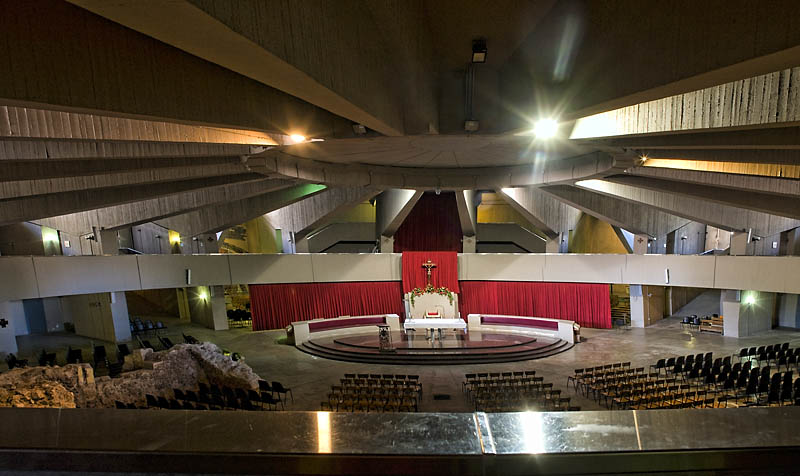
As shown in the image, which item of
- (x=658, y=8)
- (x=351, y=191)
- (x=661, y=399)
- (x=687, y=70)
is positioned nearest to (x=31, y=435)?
(x=687, y=70)

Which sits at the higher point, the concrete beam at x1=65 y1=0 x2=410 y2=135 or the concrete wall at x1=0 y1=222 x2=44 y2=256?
the concrete beam at x1=65 y1=0 x2=410 y2=135

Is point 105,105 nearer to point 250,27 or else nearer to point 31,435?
point 250,27

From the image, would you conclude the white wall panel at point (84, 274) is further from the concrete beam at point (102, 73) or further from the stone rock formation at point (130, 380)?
the concrete beam at point (102, 73)

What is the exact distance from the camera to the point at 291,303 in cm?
2109

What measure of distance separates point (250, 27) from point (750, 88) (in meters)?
6.13

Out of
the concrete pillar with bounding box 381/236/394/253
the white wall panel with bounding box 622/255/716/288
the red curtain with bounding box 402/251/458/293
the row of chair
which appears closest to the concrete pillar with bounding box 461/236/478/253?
the red curtain with bounding box 402/251/458/293

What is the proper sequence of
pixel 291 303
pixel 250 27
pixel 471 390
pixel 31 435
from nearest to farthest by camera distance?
pixel 31 435, pixel 250 27, pixel 471 390, pixel 291 303

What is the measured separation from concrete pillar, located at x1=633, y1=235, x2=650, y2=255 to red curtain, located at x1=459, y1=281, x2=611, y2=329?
2.43 metres

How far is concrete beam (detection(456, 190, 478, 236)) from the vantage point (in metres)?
18.4

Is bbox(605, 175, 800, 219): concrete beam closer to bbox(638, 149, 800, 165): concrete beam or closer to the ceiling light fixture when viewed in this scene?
bbox(638, 149, 800, 165): concrete beam

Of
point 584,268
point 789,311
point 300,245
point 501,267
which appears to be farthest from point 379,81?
point 789,311

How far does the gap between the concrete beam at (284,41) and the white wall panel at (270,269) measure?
51.6 ft

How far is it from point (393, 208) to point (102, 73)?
16.0m

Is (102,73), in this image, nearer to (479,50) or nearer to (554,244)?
(479,50)
